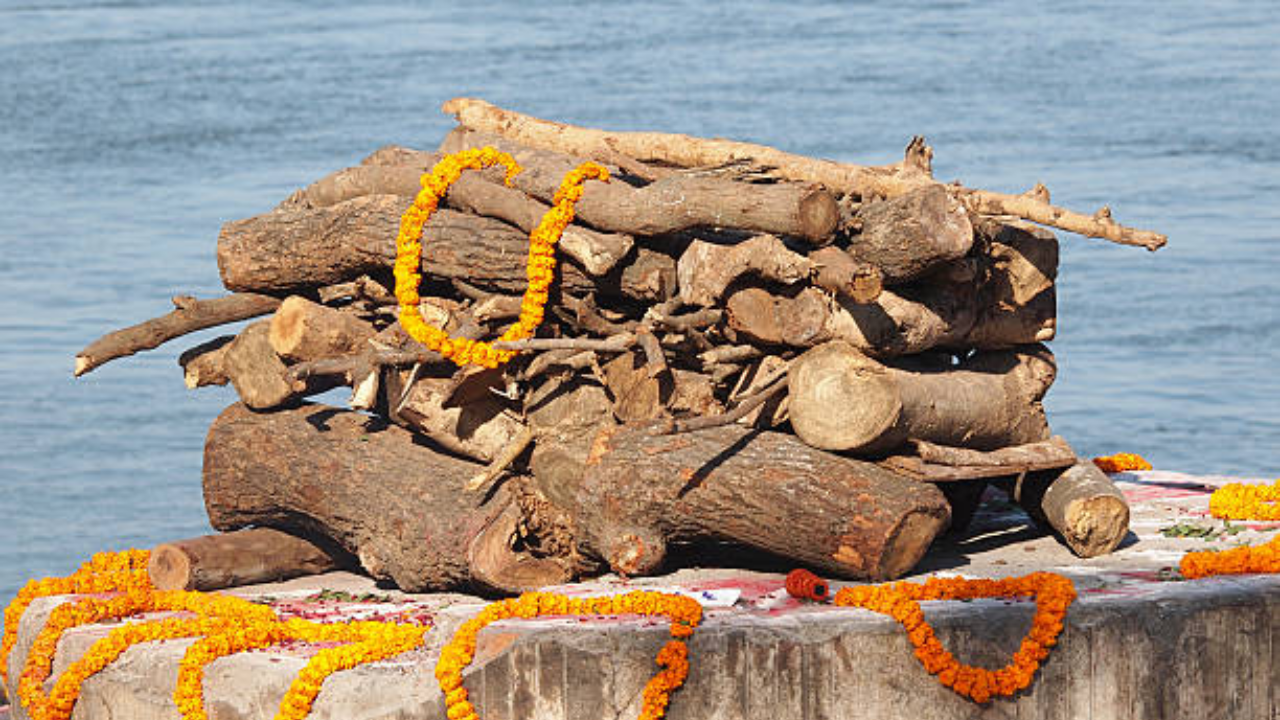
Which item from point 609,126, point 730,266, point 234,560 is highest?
point 730,266

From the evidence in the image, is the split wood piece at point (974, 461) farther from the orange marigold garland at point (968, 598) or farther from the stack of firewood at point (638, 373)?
the orange marigold garland at point (968, 598)

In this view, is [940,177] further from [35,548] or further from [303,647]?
[303,647]

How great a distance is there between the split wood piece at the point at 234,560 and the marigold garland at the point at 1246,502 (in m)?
5.61

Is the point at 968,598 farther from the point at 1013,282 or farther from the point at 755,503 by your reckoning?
the point at 1013,282

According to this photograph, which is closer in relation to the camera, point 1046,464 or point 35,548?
point 1046,464

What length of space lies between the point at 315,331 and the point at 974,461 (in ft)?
13.6

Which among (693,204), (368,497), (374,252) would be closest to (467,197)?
(374,252)

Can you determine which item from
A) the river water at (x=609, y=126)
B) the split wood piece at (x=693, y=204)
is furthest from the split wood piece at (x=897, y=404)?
the river water at (x=609, y=126)

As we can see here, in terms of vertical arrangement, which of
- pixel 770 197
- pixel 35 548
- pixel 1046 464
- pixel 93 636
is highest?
pixel 770 197

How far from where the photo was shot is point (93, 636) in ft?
44.4

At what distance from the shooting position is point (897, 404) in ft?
41.1

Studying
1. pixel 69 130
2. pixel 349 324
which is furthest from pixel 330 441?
pixel 69 130

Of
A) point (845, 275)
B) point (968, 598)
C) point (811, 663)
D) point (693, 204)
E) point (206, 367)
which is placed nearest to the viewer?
point (811, 663)

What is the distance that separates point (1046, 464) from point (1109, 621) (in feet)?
5.77
